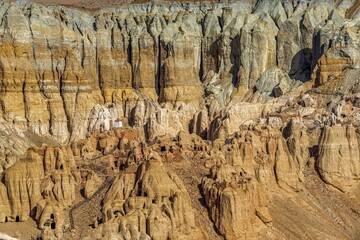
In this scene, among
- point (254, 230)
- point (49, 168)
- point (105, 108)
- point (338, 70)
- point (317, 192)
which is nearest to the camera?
point (254, 230)

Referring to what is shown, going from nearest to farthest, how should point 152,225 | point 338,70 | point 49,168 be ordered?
1. point 152,225
2. point 49,168
3. point 338,70

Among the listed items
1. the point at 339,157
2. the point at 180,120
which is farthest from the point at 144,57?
the point at 339,157

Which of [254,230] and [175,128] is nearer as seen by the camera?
[254,230]

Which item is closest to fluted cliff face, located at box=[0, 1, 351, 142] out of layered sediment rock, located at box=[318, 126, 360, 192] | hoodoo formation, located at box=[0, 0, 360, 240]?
hoodoo formation, located at box=[0, 0, 360, 240]

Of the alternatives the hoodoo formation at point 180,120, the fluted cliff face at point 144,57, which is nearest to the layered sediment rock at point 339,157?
the hoodoo formation at point 180,120

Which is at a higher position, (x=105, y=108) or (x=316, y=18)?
(x=316, y=18)

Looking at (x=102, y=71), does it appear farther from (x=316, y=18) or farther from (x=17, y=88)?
(x=316, y=18)

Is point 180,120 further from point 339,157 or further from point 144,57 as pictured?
point 339,157

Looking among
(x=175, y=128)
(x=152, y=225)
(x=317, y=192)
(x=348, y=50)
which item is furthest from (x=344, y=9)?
(x=152, y=225)
